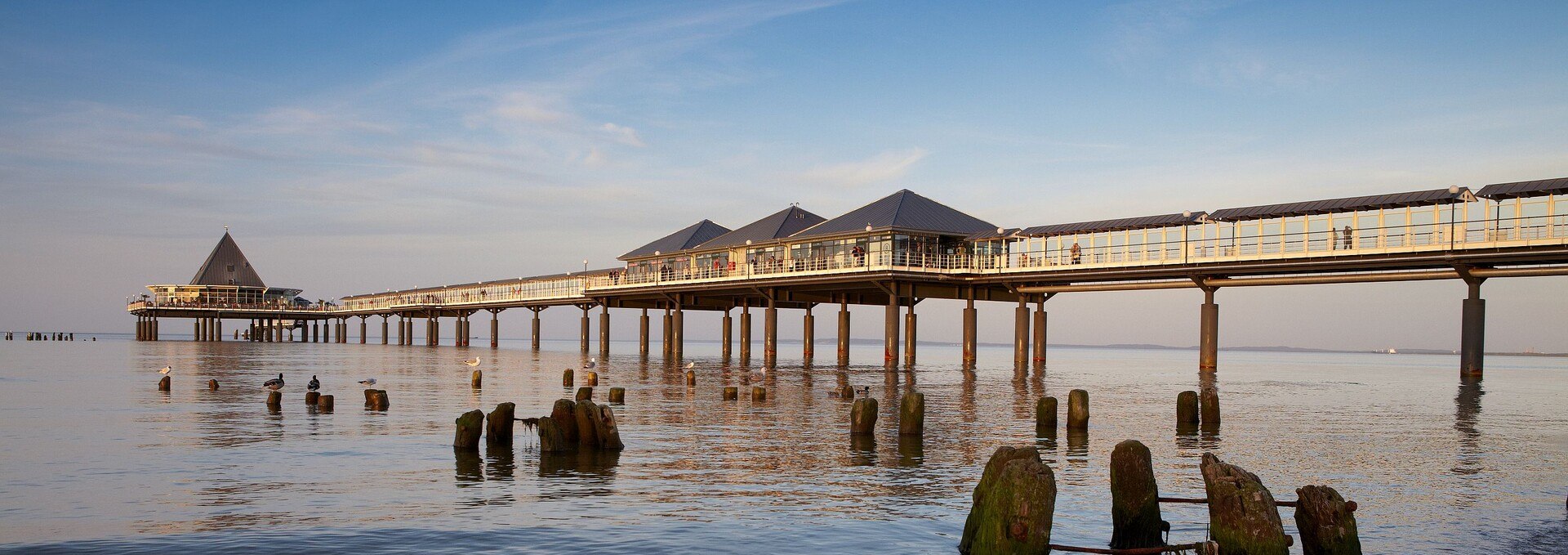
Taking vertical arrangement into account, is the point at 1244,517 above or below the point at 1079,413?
above

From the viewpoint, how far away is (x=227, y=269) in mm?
143250

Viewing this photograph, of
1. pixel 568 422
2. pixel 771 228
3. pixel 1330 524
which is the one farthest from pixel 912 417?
pixel 771 228

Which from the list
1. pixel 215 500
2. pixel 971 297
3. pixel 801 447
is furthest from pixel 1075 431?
pixel 971 297

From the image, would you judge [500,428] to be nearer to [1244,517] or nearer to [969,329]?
[1244,517]

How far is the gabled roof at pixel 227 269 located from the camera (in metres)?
142

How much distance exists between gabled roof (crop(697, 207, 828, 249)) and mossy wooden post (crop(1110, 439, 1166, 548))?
62.7 metres

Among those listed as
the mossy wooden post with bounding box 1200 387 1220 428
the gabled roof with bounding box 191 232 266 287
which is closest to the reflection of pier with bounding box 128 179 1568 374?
the mossy wooden post with bounding box 1200 387 1220 428

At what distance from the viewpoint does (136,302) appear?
14088cm

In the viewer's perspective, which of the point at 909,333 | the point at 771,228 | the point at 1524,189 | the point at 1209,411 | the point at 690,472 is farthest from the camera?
the point at 771,228

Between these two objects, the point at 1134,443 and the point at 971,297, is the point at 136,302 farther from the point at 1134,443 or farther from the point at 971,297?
the point at 1134,443

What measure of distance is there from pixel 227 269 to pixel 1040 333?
369 ft

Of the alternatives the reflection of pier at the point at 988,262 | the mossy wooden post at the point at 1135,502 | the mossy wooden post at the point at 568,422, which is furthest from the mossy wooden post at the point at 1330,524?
the reflection of pier at the point at 988,262

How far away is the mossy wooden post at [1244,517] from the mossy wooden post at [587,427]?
1228cm

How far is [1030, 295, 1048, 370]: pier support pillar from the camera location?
6619 cm
